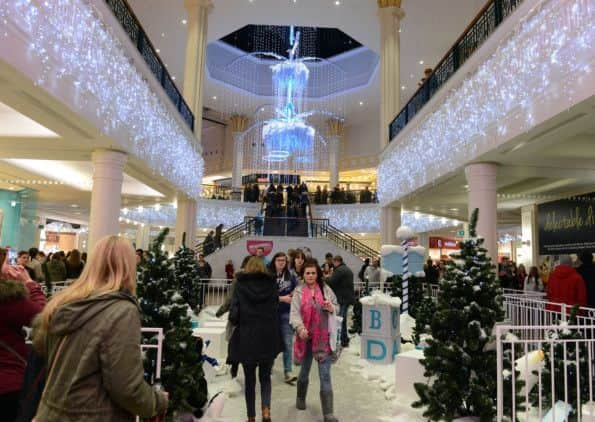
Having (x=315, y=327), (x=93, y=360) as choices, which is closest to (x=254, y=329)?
(x=315, y=327)

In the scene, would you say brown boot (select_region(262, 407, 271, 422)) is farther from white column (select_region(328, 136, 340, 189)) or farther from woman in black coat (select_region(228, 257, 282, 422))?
white column (select_region(328, 136, 340, 189))

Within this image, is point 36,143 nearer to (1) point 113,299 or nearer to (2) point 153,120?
(2) point 153,120

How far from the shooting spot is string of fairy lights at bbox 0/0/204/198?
491cm

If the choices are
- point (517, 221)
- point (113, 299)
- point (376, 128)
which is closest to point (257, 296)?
point (113, 299)

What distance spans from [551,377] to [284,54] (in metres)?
24.6

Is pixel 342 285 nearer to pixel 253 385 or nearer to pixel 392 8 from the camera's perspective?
pixel 253 385

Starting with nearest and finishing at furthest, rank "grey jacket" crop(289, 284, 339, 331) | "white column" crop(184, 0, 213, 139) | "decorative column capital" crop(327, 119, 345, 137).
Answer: "grey jacket" crop(289, 284, 339, 331) → "white column" crop(184, 0, 213, 139) → "decorative column capital" crop(327, 119, 345, 137)

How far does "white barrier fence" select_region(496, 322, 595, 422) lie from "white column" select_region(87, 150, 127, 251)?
6.91 m

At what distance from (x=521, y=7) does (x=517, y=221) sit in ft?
50.3

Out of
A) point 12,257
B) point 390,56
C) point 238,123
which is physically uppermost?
point 238,123

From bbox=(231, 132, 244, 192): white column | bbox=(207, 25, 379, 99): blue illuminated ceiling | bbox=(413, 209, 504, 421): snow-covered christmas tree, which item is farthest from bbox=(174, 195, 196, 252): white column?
bbox=(413, 209, 504, 421): snow-covered christmas tree

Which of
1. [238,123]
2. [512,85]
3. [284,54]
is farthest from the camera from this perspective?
[238,123]

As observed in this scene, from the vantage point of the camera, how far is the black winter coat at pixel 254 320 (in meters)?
3.76

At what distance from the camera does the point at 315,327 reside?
13.3 feet
